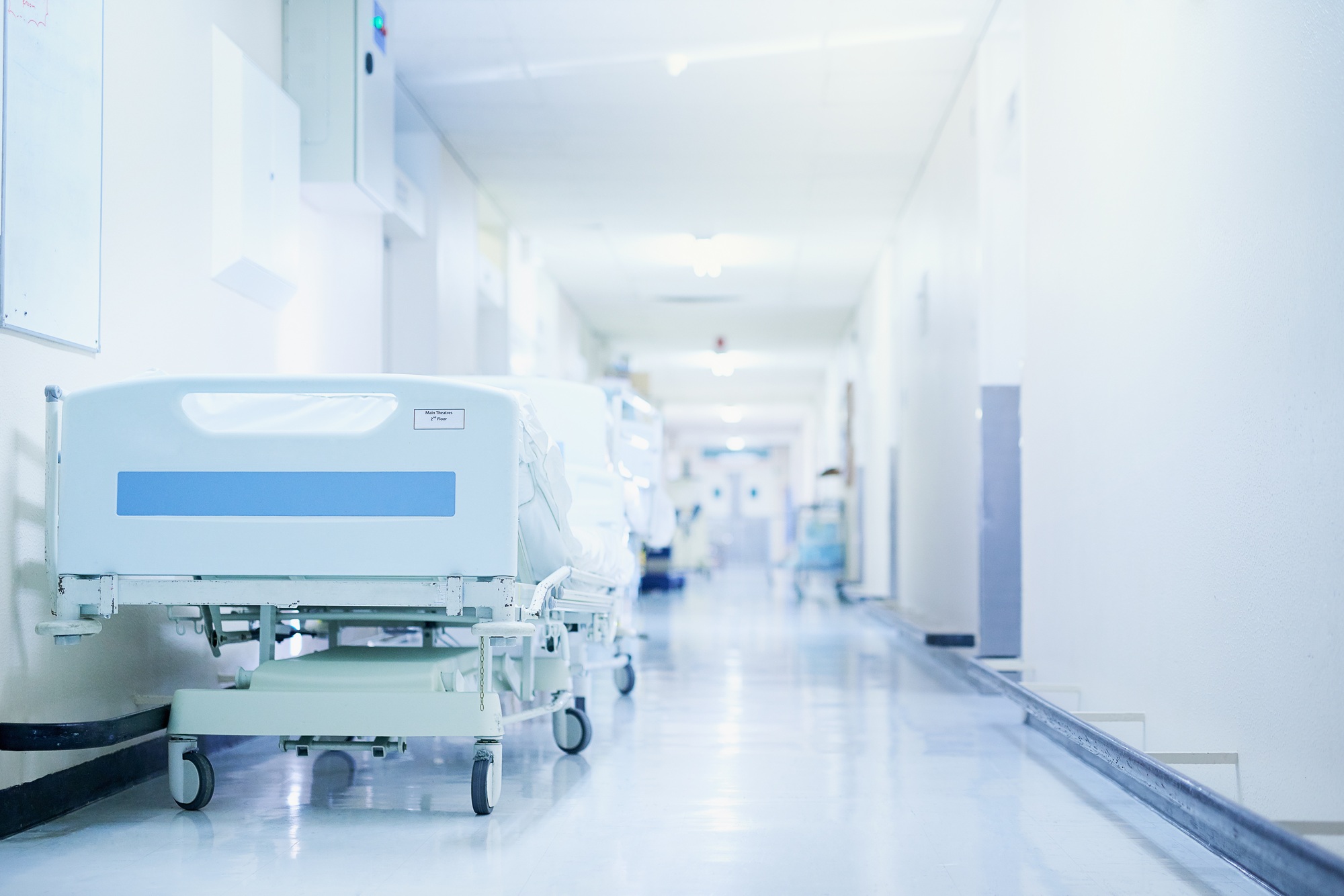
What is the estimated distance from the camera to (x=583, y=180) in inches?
319

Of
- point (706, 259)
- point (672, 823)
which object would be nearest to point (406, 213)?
point (672, 823)

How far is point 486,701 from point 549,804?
35cm

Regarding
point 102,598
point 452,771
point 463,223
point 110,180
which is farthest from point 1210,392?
point 463,223

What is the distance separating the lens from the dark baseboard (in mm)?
2684

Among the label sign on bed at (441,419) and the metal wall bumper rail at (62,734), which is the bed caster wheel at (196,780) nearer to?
the metal wall bumper rail at (62,734)

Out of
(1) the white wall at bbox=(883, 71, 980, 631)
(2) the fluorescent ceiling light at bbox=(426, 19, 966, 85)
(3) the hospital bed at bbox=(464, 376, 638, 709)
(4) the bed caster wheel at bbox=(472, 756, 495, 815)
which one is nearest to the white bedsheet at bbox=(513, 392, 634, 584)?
(4) the bed caster wheel at bbox=(472, 756, 495, 815)

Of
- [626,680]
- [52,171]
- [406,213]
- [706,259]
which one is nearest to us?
[52,171]

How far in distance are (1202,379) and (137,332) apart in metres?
2.83

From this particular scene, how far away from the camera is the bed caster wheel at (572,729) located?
3633 millimetres

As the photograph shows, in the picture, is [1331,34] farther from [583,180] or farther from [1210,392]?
[583,180]

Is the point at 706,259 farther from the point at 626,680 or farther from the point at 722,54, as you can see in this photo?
the point at 626,680

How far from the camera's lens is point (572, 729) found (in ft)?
11.9

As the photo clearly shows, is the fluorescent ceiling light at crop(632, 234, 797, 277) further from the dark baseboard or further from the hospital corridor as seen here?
the dark baseboard

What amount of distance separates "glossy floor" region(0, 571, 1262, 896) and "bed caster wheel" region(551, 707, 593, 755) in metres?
0.06
